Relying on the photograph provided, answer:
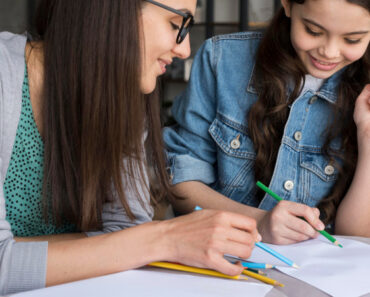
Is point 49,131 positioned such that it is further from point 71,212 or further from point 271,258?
point 271,258

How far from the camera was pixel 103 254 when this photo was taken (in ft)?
2.89

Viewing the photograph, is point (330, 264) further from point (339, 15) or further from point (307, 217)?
point (339, 15)

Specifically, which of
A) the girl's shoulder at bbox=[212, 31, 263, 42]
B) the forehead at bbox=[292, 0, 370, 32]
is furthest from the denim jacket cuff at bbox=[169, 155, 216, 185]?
the forehead at bbox=[292, 0, 370, 32]

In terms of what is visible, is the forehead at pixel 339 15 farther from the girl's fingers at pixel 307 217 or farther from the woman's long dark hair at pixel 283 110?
the girl's fingers at pixel 307 217

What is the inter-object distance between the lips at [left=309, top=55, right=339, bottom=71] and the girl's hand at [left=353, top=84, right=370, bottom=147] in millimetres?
128

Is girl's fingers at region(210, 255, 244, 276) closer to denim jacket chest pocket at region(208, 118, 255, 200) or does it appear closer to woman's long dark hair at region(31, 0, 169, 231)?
woman's long dark hair at region(31, 0, 169, 231)

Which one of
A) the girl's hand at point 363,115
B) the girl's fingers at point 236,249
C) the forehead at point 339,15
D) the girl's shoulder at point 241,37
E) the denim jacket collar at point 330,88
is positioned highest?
the forehead at point 339,15

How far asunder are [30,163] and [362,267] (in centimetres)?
69

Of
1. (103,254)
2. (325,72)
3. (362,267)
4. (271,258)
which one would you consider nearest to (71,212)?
(103,254)

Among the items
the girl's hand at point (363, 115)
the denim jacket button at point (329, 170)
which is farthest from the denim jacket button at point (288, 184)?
the girl's hand at point (363, 115)

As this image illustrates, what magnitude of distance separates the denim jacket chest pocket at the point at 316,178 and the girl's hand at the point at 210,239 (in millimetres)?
536

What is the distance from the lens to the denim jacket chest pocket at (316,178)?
142cm

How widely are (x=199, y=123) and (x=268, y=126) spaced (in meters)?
0.20

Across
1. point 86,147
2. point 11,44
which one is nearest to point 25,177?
point 86,147
